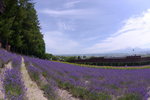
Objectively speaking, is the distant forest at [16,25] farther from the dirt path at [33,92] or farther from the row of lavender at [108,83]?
the dirt path at [33,92]

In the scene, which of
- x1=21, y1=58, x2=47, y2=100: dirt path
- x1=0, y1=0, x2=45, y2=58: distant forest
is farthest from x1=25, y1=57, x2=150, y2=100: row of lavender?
x1=0, y1=0, x2=45, y2=58: distant forest

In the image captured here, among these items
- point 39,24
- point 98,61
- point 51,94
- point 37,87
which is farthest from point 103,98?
point 39,24

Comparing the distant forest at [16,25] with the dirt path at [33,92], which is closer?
the dirt path at [33,92]

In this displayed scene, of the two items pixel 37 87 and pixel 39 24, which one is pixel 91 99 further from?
pixel 39 24

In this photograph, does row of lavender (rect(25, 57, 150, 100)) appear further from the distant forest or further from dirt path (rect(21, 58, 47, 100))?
the distant forest

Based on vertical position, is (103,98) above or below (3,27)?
below

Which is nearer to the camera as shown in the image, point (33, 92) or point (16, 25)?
point (33, 92)

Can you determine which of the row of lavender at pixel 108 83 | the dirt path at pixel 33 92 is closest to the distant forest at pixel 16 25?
the row of lavender at pixel 108 83

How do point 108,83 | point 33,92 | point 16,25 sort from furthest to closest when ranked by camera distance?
1. point 16,25
2. point 108,83
3. point 33,92

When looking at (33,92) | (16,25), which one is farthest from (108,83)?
(16,25)

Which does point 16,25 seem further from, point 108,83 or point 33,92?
point 33,92

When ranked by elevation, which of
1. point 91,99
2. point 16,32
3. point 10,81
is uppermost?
point 16,32

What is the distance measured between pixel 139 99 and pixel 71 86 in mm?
2191

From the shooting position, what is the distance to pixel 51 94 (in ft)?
13.8
